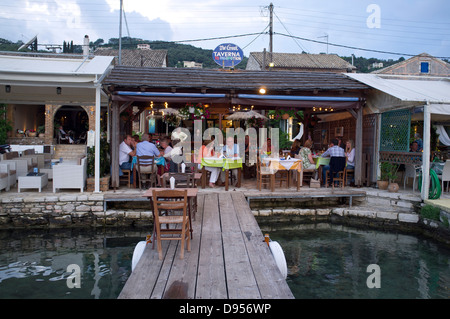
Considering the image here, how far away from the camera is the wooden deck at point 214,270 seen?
3578 mm

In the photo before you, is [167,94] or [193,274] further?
[167,94]

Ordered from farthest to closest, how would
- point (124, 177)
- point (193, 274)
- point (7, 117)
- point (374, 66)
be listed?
1. point (374, 66)
2. point (7, 117)
3. point (124, 177)
4. point (193, 274)

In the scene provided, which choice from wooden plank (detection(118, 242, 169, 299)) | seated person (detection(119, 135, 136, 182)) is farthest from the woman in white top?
wooden plank (detection(118, 242, 169, 299))

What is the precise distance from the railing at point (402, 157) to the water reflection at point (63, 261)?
22.2ft

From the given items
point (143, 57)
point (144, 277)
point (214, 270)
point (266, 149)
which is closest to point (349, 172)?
point (266, 149)

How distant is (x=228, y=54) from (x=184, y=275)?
10.6 m

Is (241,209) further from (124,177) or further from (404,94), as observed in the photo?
(404,94)

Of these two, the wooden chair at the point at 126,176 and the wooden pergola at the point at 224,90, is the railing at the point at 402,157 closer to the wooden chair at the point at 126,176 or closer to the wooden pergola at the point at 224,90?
the wooden pergola at the point at 224,90

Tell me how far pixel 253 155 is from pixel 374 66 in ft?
99.5

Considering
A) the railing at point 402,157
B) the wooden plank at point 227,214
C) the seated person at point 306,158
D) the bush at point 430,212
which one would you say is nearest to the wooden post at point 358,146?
the railing at point 402,157

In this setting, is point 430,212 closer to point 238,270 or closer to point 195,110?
point 238,270

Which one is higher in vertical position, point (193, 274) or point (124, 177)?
point (124, 177)
